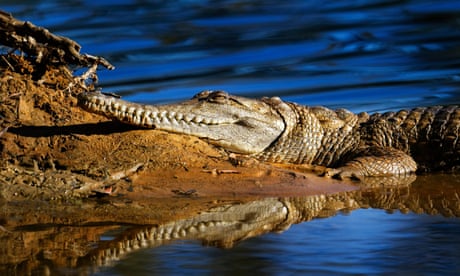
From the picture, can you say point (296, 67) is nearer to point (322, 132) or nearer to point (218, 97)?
point (322, 132)

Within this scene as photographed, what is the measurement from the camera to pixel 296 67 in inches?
587

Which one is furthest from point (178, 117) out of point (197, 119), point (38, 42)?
point (38, 42)

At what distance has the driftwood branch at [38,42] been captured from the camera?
7121mm

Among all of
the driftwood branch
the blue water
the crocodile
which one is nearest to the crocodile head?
the crocodile

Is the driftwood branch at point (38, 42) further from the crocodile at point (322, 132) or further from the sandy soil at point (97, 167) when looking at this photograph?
the crocodile at point (322, 132)

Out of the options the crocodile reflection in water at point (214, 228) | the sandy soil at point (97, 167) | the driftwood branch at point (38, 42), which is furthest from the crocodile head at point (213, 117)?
the crocodile reflection in water at point (214, 228)

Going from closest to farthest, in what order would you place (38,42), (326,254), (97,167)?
(326,254) < (97,167) < (38,42)

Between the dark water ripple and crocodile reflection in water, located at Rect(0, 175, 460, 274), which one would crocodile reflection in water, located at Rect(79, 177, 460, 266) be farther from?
the dark water ripple

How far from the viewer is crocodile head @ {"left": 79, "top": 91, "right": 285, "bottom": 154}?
7.01 meters

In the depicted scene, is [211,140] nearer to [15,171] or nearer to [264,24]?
[15,171]

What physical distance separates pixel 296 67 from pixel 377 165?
751 cm

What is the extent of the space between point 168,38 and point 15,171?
11.9 metres

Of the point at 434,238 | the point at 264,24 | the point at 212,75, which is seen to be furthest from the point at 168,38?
the point at 434,238

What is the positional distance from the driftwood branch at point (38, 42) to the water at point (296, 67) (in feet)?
9.03
